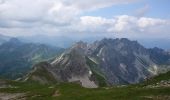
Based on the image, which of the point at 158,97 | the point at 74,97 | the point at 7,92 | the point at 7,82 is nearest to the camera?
the point at 158,97

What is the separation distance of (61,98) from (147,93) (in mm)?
21963

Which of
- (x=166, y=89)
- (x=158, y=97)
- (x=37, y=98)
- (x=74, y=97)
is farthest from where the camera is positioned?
(x=37, y=98)

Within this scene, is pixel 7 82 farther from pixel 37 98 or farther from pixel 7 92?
pixel 37 98

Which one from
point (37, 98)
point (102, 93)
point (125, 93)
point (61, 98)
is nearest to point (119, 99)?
point (125, 93)

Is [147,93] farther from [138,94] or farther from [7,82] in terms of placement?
[7,82]

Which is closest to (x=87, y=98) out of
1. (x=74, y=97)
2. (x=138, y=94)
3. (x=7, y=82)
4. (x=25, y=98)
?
(x=74, y=97)

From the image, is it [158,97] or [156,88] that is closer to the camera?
[158,97]

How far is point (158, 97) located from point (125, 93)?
32.5 ft

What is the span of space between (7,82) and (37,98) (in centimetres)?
10615

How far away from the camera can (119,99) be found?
245ft

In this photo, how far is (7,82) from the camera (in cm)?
19288

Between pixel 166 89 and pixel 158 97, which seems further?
pixel 166 89

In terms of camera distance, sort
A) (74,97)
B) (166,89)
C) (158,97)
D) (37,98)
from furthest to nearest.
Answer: (37,98), (74,97), (166,89), (158,97)

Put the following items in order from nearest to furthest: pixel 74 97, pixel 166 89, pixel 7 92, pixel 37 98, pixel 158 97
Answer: pixel 158 97 → pixel 166 89 → pixel 74 97 → pixel 37 98 → pixel 7 92
